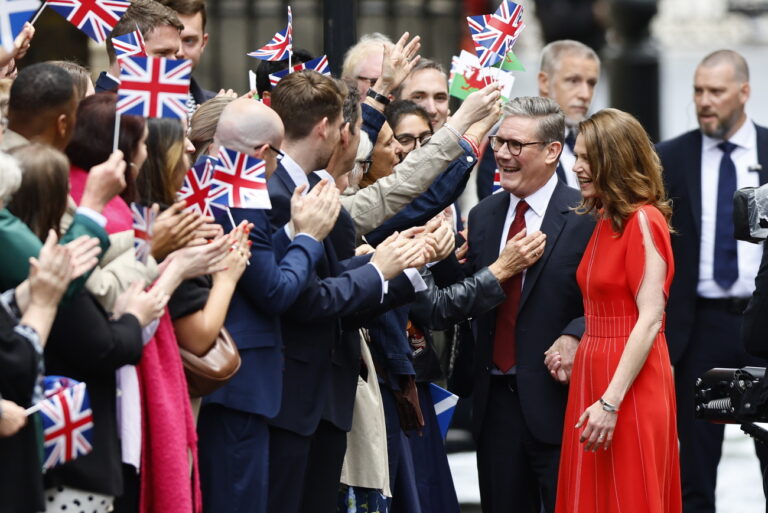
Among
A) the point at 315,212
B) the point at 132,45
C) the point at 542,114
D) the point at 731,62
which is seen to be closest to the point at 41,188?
the point at 315,212

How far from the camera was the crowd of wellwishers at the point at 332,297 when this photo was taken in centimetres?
416

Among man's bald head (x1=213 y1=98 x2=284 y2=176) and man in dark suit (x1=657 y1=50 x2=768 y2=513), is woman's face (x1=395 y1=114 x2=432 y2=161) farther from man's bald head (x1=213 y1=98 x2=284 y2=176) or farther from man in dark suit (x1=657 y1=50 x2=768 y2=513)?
man's bald head (x1=213 y1=98 x2=284 y2=176)

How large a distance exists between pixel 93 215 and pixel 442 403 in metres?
2.76

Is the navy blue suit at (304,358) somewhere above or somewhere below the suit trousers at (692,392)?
above

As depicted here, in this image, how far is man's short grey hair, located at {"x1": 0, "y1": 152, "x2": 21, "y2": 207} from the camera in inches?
153

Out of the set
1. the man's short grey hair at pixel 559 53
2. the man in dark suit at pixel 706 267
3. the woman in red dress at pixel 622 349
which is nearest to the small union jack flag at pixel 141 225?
→ the woman in red dress at pixel 622 349

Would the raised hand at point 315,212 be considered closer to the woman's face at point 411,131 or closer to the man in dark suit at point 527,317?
the man in dark suit at point 527,317

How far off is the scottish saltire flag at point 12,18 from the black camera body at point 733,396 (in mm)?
2763

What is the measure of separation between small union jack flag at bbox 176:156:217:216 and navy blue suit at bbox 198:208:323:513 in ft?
0.67

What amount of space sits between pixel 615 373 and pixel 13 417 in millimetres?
2589

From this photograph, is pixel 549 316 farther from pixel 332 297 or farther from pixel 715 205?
pixel 715 205

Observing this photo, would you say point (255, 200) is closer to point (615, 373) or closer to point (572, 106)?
point (615, 373)

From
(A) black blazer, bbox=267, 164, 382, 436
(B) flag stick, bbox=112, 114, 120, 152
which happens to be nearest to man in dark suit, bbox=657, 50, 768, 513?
(A) black blazer, bbox=267, 164, 382, 436

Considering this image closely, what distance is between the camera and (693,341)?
7.61 meters
